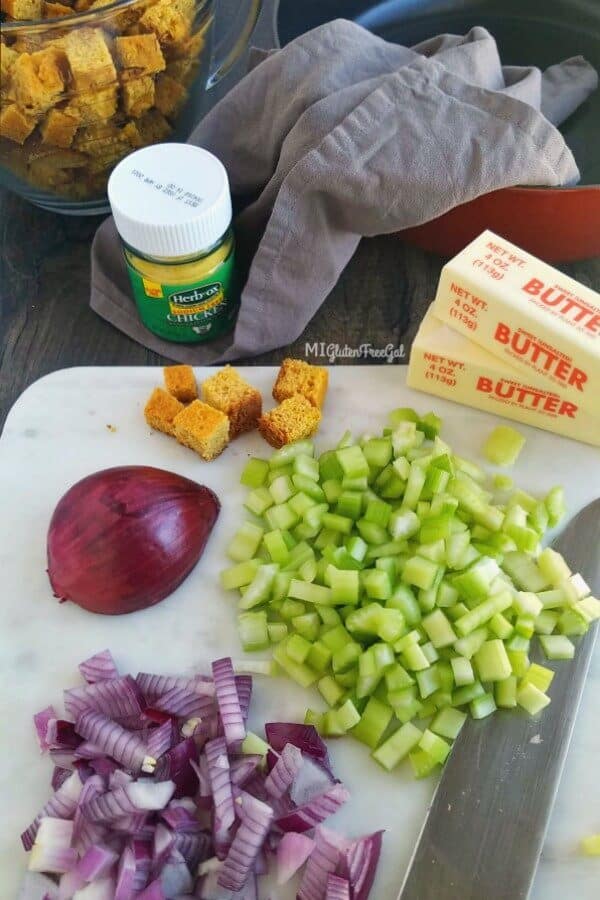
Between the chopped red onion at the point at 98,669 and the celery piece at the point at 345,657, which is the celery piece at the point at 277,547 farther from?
the chopped red onion at the point at 98,669

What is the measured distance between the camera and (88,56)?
4.56 feet

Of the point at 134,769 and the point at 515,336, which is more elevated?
the point at 515,336

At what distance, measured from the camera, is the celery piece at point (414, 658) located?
1.20 m

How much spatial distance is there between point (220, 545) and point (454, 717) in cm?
43

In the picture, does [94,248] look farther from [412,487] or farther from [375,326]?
[412,487]

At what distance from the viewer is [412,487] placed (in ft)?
4.43

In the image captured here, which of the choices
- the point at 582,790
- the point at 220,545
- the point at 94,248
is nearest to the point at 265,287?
the point at 94,248

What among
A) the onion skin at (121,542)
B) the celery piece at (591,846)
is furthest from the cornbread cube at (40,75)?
the celery piece at (591,846)

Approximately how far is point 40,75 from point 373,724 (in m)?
1.09

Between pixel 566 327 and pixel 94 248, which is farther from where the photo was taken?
pixel 94 248

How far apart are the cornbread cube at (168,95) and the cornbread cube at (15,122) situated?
0.23 metres

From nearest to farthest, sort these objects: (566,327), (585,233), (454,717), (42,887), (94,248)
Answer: (42,887) < (454,717) < (566,327) < (585,233) < (94,248)

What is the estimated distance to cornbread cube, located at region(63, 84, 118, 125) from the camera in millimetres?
1446

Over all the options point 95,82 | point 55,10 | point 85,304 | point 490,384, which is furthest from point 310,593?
point 55,10
